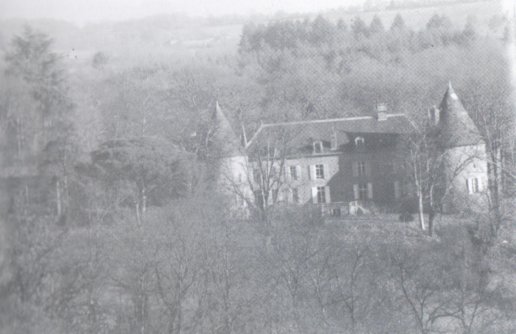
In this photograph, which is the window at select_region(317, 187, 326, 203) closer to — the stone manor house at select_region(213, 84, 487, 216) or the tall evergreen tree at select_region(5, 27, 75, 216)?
the stone manor house at select_region(213, 84, 487, 216)

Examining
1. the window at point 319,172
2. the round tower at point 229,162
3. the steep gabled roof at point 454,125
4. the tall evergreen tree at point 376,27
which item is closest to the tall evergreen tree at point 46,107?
the round tower at point 229,162

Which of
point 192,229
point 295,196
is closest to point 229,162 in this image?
point 295,196

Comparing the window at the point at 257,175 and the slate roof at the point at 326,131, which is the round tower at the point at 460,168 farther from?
the window at the point at 257,175

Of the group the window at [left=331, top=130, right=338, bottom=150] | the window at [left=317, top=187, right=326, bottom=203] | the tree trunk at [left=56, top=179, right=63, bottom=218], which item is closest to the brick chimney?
the window at [left=331, top=130, right=338, bottom=150]

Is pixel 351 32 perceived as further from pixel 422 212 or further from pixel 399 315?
pixel 399 315

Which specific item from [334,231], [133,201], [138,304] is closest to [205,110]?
[133,201]
